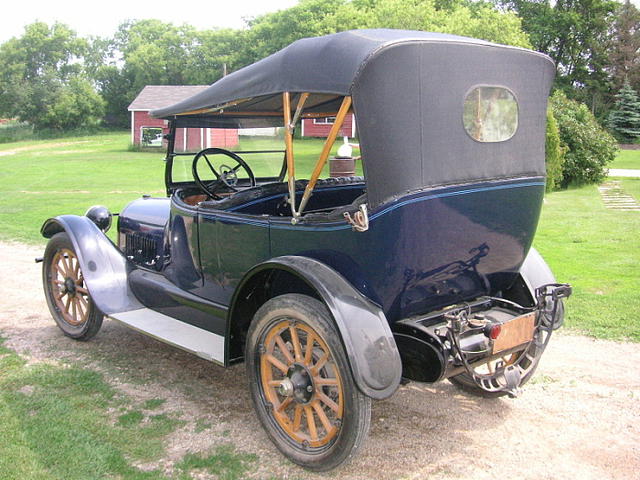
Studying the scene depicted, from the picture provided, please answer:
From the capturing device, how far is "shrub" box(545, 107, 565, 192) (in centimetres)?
1338

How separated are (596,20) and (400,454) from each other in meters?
46.6

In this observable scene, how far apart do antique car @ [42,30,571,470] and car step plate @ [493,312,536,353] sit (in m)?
0.01

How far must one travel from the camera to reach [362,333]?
2.71 meters

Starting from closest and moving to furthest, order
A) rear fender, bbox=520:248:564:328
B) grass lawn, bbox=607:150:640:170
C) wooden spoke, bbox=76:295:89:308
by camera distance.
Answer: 1. rear fender, bbox=520:248:564:328
2. wooden spoke, bbox=76:295:89:308
3. grass lawn, bbox=607:150:640:170

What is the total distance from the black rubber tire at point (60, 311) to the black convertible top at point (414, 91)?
2431 mm

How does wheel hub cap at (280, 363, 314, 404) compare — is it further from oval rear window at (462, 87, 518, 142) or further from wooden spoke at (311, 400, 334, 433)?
oval rear window at (462, 87, 518, 142)

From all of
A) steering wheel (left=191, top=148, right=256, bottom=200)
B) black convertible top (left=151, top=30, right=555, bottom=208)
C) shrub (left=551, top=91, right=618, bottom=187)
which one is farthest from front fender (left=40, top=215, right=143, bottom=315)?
shrub (left=551, top=91, right=618, bottom=187)

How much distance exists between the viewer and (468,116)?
2.91m

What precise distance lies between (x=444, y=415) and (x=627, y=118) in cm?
3419

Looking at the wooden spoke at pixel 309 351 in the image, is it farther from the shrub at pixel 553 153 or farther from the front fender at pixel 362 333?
the shrub at pixel 553 153

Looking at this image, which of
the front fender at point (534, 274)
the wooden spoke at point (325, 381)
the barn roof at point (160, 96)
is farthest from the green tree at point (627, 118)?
the wooden spoke at point (325, 381)

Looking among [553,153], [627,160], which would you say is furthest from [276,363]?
[627,160]

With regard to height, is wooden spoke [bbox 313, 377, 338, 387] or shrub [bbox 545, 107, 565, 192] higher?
shrub [bbox 545, 107, 565, 192]

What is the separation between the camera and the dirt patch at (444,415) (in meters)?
3.03
